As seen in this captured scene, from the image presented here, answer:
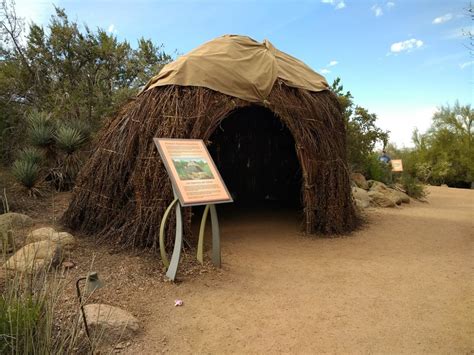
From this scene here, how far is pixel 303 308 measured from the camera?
375 cm

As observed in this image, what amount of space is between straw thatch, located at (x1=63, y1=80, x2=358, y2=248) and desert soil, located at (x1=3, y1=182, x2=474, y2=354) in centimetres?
39

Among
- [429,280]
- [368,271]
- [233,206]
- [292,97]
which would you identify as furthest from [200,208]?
[429,280]

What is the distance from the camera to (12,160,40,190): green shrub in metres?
8.23

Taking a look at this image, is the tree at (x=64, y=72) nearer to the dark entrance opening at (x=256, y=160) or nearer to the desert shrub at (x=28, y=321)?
the dark entrance opening at (x=256, y=160)

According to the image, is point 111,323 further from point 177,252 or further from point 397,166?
point 397,166

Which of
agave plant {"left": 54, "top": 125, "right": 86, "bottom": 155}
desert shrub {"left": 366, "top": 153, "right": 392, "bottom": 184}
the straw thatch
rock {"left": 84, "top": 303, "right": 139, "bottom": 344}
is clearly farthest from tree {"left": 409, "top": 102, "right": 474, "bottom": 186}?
rock {"left": 84, "top": 303, "right": 139, "bottom": 344}

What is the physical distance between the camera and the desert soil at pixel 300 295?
313 cm

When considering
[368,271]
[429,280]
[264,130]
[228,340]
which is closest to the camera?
[228,340]

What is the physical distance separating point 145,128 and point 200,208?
13.2 ft

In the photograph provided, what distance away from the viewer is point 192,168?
4418 millimetres

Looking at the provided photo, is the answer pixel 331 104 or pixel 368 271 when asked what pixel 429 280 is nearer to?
pixel 368 271

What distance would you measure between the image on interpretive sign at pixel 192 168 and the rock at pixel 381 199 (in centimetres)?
677

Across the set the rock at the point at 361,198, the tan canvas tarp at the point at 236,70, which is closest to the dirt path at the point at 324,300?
the tan canvas tarp at the point at 236,70

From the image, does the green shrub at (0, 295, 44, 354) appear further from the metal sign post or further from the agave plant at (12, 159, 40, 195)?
the agave plant at (12, 159, 40, 195)
